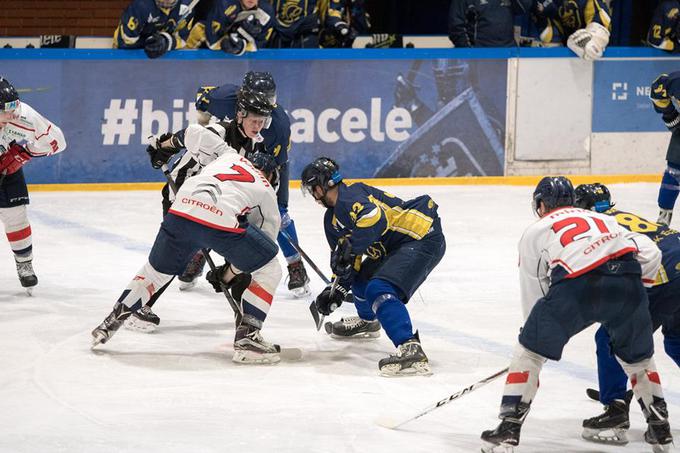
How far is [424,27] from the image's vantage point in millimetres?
12438

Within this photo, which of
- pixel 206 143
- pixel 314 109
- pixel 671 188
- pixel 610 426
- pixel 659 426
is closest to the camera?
pixel 659 426

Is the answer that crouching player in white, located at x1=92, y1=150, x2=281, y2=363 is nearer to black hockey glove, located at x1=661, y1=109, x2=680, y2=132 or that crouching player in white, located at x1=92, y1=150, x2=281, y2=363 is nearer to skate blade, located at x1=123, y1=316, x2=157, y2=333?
skate blade, located at x1=123, y1=316, x2=157, y2=333

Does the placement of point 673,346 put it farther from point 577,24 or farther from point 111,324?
point 577,24

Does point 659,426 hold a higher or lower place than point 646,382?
lower

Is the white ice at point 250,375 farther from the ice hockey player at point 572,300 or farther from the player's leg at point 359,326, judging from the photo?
the ice hockey player at point 572,300

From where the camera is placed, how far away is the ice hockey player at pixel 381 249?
501 cm

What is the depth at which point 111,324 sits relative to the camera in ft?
17.1

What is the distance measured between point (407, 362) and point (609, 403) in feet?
3.20

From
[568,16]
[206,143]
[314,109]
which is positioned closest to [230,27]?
[314,109]

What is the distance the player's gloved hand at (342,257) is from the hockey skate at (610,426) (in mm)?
1297

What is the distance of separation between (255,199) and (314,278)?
2.04 meters

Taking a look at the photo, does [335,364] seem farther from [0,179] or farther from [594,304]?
[0,179]

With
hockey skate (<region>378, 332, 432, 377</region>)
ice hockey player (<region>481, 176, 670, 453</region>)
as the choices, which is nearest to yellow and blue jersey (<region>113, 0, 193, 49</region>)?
hockey skate (<region>378, 332, 432, 377</region>)

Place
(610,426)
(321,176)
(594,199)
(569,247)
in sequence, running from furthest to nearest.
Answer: (321,176) → (594,199) → (610,426) → (569,247)
